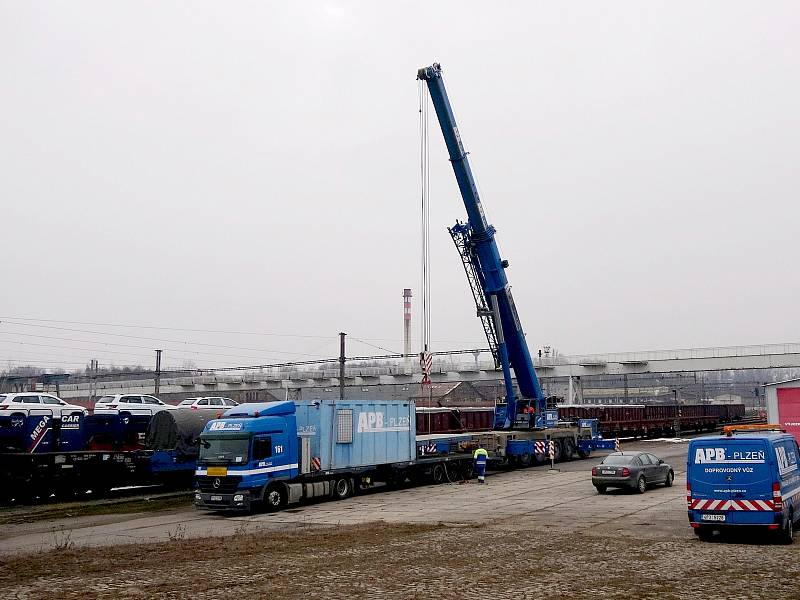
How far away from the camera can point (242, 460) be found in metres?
21.7

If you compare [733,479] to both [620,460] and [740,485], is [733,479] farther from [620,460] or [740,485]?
[620,460]

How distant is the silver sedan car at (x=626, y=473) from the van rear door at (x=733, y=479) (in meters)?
9.01

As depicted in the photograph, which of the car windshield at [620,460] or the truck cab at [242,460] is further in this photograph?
the car windshield at [620,460]

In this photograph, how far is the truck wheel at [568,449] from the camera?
3928 centimetres

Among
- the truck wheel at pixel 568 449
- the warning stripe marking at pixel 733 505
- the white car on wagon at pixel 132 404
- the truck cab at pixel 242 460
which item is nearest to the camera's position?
the warning stripe marking at pixel 733 505

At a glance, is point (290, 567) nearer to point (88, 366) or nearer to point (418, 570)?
point (418, 570)

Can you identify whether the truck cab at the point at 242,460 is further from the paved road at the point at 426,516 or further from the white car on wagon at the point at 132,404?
the white car on wagon at the point at 132,404

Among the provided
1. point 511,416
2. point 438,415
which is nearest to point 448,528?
point 511,416

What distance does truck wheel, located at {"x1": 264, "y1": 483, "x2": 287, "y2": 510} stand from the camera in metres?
22.4

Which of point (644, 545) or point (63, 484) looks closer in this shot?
point (644, 545)

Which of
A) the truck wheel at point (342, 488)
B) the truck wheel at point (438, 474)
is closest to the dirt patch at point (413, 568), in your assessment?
the truck wheel at point (342, 488)

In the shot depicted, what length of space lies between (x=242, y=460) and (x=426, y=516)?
548cm

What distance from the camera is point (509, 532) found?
56.0 ft

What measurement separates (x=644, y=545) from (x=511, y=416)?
68.7 feet
